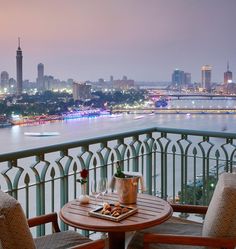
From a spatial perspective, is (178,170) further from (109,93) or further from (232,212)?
(232,212)

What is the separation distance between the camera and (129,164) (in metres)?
5.08

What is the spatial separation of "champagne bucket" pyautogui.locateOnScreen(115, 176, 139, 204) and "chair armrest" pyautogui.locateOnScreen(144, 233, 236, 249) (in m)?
0.54

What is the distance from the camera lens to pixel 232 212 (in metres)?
2.69

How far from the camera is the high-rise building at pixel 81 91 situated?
21.6ft

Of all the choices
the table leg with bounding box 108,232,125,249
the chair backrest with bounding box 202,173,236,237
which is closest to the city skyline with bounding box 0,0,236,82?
the table leg with bounding box 108,232,125,249

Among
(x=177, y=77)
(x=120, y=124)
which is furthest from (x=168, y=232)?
(x=177, y=77)

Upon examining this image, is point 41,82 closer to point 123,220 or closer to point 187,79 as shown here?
point 187,79

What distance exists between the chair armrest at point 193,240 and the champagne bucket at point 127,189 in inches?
21.4

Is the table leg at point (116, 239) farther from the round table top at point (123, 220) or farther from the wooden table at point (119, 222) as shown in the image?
the round table top at point (123, 220)

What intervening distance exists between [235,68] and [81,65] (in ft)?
16.7

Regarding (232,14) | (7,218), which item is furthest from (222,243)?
(232,14)

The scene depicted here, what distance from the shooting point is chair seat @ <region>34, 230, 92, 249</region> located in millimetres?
3031

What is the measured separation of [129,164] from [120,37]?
254 inches

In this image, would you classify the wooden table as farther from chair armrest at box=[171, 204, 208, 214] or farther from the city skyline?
the city skyline
